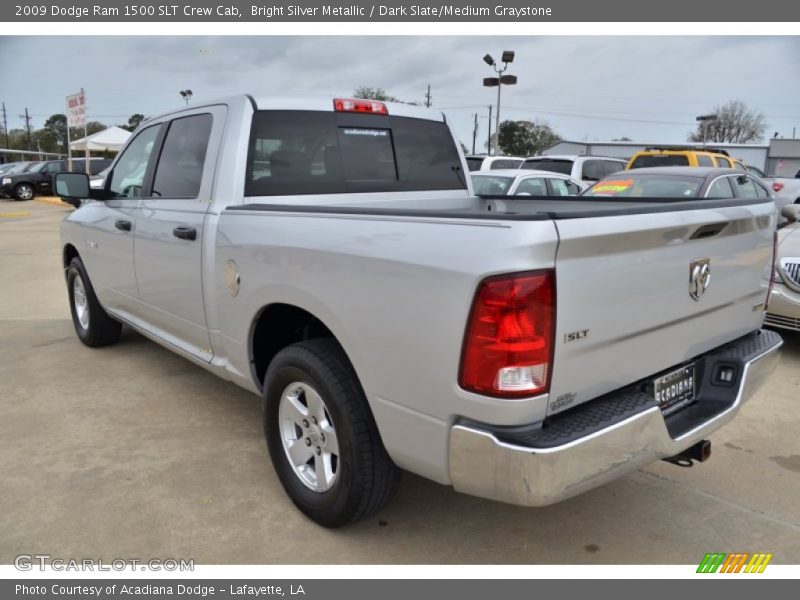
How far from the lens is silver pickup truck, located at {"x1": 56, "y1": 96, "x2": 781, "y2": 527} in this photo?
200 cm

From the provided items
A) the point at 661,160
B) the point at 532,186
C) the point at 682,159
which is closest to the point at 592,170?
the point at 661,160

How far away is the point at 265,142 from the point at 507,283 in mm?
1961

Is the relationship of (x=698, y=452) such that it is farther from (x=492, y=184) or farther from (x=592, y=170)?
(x=592, y=170)

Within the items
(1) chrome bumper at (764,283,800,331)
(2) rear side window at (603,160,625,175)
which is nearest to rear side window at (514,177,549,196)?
(1) chrome bumper at (764,283,800,331)

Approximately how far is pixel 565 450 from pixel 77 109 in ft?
65.5

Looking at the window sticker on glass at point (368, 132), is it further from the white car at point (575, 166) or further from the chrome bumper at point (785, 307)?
the white car at point (575, 166)

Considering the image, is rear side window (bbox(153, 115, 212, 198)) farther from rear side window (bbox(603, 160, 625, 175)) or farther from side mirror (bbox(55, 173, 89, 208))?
rear side window (bbox(603, 160, 625, 175))

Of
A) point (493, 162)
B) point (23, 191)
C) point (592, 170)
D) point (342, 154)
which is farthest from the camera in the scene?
point (23, 191)

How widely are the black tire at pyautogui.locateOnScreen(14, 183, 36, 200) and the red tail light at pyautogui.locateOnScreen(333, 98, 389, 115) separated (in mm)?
27057

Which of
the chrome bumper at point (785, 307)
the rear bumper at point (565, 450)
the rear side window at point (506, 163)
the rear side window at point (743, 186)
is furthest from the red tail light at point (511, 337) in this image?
the rear side window at point (506, 163)

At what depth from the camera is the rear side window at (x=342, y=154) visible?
3377 millimetres

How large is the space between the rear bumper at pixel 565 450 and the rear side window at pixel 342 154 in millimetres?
1902

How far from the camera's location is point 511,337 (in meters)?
1.97

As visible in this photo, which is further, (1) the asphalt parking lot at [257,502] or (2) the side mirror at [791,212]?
(2) the side mirror at [791,212]
